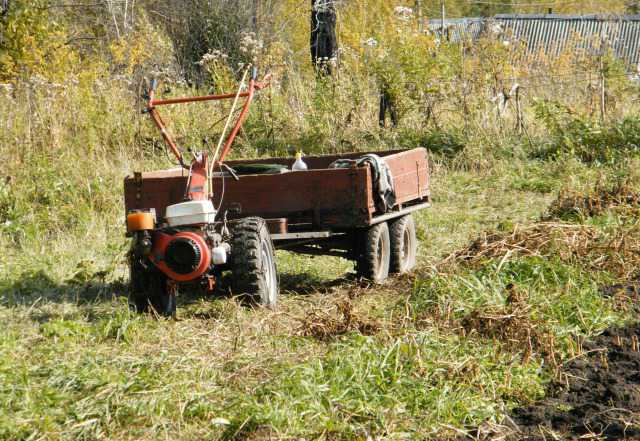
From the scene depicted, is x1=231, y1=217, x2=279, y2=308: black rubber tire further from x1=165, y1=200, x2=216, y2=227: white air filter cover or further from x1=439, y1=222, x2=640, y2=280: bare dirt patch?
x1=439, y1=222, x2=640, y2=280: bare dirt patch

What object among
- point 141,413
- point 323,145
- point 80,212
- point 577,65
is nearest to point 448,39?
point 577,65

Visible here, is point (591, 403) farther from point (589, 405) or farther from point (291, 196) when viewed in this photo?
point (291, 196)

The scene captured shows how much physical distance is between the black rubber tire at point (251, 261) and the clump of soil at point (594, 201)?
3653mm

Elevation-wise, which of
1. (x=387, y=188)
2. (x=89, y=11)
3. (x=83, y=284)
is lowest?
(x=83, y=284)

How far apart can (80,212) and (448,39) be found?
7588mm

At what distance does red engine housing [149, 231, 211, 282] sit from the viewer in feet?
21.5

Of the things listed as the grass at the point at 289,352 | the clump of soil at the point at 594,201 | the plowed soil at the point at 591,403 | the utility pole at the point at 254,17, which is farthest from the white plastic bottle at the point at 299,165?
the utility pole at the point at 254,17

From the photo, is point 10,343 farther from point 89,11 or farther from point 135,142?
point 89,11

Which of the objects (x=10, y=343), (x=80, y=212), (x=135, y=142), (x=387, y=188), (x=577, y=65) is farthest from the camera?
(x=577, y=65)

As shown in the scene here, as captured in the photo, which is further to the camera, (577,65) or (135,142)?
(577,65)

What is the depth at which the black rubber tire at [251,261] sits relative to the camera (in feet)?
22.5

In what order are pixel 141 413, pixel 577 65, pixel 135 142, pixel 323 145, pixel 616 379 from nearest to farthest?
1. pixel 141 413
2. pixel 616 379
3. pixel 135 142
4. pixel 323 145
5. pixel 577 65

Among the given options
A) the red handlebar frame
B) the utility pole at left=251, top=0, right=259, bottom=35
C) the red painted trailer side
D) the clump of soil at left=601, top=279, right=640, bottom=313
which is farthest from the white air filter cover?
the utility pole at left=251, top=0, right=259, bottom=35

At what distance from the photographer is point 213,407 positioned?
16.1 feet
